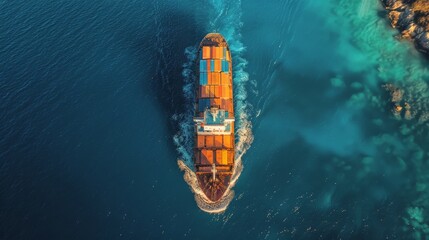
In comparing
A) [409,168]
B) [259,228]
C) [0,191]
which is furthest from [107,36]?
[409,168]

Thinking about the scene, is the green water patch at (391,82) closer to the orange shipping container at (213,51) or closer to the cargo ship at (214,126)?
the cargo ship at (214,126)

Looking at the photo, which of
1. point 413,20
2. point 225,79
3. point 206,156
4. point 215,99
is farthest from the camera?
point 413,20

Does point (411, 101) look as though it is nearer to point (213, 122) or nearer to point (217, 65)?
point (217, 65)

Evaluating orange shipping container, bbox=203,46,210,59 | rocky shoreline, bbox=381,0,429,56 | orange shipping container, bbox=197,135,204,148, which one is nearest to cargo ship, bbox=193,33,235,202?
orange shipping container, bbox=197,135,204,148

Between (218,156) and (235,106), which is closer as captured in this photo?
(218,156)

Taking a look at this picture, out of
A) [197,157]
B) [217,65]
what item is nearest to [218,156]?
[197,157]
